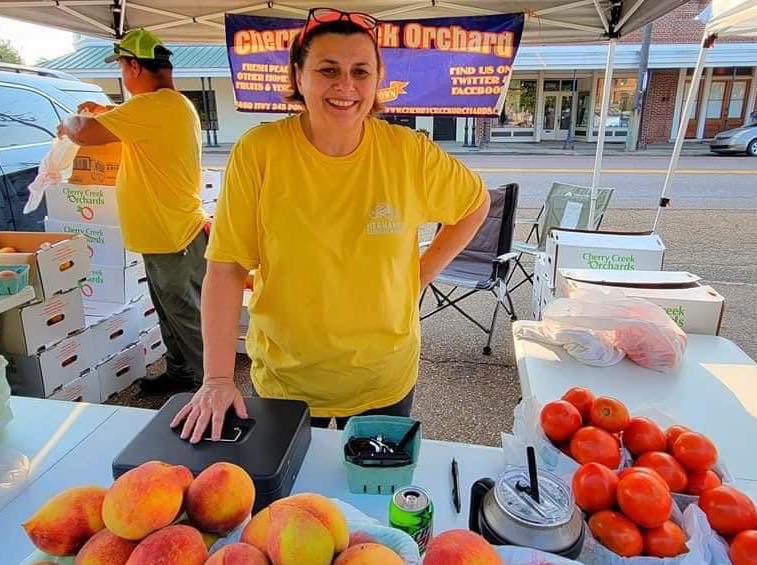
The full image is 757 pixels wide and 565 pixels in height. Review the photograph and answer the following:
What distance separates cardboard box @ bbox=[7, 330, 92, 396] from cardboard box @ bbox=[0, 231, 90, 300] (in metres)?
0.28

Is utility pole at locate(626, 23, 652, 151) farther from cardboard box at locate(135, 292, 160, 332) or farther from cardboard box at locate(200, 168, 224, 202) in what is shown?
cardboard box at locate(135, 292, 160, 332)

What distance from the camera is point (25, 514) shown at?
104 centimetres

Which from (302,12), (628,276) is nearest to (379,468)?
(628,276)

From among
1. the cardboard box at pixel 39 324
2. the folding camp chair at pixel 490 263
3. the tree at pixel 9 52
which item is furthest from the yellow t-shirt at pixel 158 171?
the tree at pixel 9 52

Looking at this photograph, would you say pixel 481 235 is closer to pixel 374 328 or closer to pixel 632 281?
pixel 632 281

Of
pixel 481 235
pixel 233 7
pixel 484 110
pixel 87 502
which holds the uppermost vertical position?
pixel 233 7

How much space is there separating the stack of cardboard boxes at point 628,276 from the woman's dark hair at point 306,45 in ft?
4.29

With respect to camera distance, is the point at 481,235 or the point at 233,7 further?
the point at 481,235

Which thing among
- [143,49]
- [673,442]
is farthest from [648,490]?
[143,49]

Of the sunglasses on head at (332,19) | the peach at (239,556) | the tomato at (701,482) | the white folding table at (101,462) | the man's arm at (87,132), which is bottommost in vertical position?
the white folding table at (101,462)

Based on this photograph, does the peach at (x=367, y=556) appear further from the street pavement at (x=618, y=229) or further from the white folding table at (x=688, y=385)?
the street pavement at (x=618, y=229)

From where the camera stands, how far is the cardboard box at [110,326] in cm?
286

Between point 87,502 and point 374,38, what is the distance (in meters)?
1.12

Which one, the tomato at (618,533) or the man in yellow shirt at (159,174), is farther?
the man in yellow shirt at (159,174)
